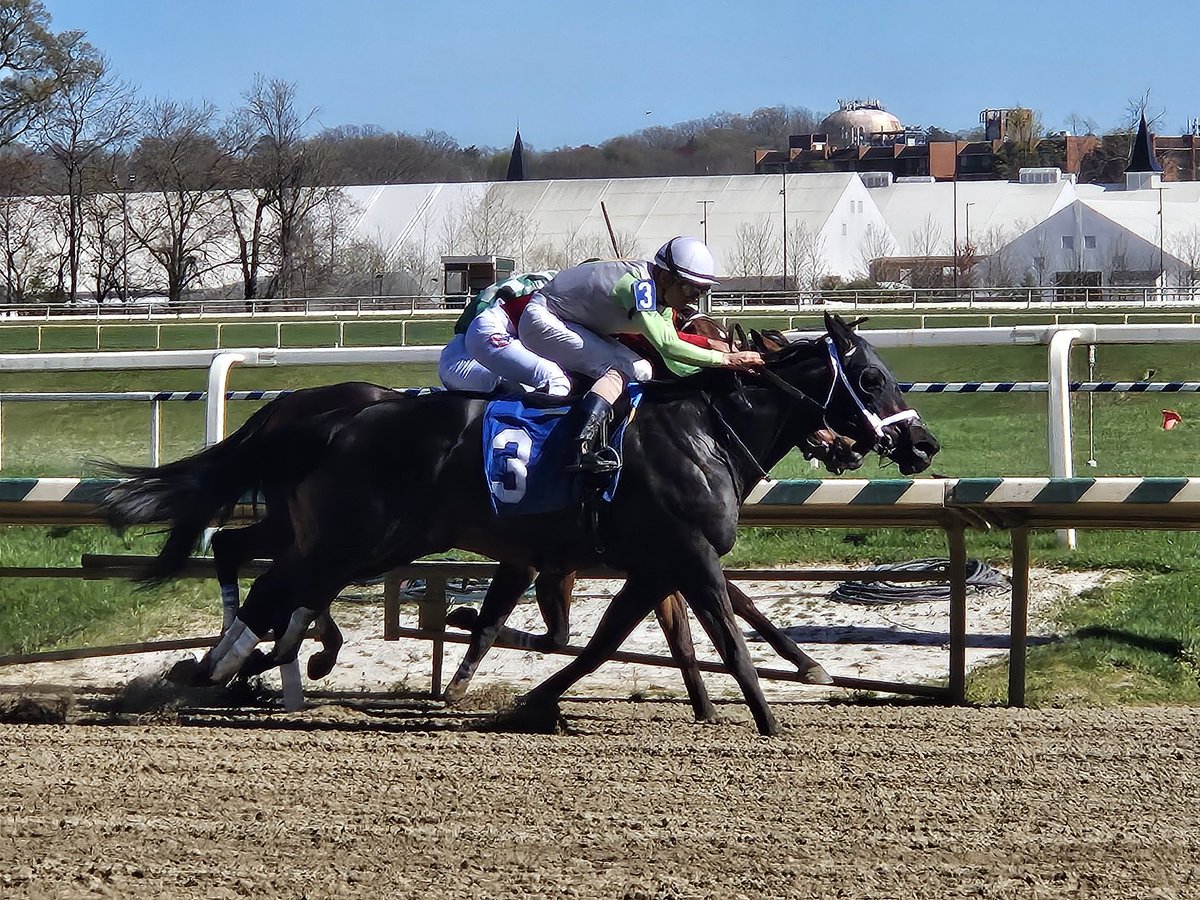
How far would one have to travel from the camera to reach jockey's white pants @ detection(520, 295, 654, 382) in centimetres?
573

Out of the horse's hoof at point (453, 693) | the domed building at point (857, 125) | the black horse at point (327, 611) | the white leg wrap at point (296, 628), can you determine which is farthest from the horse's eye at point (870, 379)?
the domed building at point (857, 125)

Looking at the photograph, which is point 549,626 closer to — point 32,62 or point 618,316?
point 618,316

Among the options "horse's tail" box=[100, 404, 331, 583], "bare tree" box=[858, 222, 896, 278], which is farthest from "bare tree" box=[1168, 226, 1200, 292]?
"horse's tail" box=[100, 404, 331, 583]

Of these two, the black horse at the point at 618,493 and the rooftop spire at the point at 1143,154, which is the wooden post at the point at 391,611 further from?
the rooftop spire at the point at 1143,154

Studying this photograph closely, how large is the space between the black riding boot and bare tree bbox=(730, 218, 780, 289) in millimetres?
54425

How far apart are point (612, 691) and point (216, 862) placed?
2.97 metres

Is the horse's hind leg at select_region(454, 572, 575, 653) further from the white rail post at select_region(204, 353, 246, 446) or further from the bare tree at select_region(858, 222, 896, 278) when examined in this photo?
the bare tree at select_region(858, 222, 896, 278)

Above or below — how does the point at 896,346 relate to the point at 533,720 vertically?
above

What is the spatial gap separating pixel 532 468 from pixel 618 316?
2.21 feet

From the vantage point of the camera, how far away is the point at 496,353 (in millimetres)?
5738

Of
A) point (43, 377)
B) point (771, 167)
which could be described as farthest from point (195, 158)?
point (771, 167)

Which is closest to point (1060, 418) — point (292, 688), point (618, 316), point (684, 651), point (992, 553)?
point (992, 553)

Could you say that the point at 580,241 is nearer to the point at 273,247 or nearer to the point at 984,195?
the point at 273,247

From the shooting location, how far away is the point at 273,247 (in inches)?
2274
